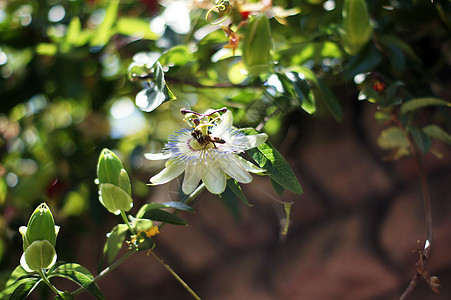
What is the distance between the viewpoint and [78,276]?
1.49 feet

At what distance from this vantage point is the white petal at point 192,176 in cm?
48

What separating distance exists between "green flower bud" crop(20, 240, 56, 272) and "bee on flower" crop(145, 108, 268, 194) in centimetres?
13

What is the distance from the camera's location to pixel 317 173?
1.01 m

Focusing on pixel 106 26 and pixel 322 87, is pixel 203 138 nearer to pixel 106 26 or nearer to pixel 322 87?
pixel 322 87

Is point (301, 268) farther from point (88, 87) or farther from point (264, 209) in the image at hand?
A: point (88, 87)

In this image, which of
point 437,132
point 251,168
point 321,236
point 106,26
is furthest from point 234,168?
point 321,236

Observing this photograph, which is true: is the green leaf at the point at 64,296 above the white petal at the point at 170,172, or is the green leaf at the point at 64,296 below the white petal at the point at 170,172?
below

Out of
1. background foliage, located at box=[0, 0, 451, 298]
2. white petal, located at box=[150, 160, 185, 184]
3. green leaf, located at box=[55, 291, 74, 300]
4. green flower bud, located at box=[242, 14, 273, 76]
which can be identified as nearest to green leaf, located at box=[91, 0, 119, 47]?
background foliage, located at box=[0, 0, 451, 298]

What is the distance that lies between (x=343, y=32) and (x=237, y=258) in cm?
66

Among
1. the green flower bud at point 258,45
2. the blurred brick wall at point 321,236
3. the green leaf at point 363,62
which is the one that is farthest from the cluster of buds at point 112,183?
the blurred brick wall at point 321,236

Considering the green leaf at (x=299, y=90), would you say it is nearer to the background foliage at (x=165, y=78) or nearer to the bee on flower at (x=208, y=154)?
the background foliage at (x=165, y=78)

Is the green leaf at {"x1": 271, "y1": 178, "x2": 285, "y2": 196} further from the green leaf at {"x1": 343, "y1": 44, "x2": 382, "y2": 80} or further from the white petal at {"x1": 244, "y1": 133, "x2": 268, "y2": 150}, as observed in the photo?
the green leaf at {"x1": 343, "y1": 44, "x2": 382, "y2": 80}

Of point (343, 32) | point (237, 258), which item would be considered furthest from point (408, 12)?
point (237, 258)

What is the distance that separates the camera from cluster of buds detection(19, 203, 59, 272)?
0.43 metres
